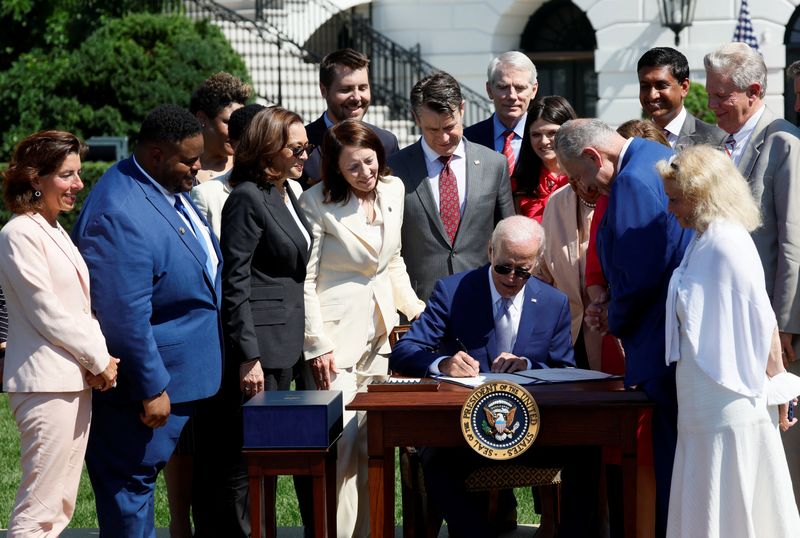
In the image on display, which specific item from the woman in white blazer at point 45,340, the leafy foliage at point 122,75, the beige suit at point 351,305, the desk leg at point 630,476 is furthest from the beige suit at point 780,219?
the leafy foliage at point 122,75

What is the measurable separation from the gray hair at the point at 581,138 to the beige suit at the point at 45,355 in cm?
192

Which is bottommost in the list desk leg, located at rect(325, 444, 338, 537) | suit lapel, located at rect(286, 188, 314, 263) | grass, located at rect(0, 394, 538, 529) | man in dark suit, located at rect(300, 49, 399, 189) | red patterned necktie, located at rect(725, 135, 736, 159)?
grass, located at rect(0, 394, 538, 529)

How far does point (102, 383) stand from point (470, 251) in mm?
2192

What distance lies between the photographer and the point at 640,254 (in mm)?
5020

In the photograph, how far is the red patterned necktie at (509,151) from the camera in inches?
272

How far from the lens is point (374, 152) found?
5918 mm

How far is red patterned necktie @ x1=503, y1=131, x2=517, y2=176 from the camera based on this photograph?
22.7ft

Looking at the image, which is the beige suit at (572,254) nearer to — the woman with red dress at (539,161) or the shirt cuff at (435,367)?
the woman with red dress at (539,161)

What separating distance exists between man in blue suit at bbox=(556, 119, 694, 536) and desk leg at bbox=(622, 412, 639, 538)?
12 centimetres

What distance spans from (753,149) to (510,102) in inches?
59.8

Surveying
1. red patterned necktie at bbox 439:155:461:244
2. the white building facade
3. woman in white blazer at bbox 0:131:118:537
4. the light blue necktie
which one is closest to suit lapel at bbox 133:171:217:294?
woman in white blazer at bbox 0:131:118:537

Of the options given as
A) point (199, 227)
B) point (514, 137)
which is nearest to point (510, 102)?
point (514, 137)

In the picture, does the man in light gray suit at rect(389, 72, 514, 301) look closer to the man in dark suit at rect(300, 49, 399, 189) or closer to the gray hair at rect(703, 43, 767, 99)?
the man in dark suit at rect(300, 49, 399, 189)

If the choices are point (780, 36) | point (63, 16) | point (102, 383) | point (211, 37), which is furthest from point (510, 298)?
point (63, 16)
